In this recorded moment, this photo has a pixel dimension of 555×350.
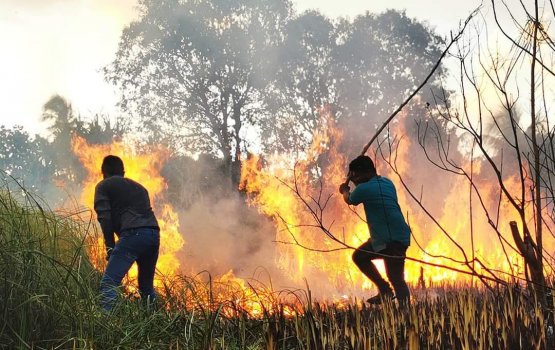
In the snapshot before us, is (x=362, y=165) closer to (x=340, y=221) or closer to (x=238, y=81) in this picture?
(x=340, y=221)

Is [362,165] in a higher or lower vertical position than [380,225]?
higher

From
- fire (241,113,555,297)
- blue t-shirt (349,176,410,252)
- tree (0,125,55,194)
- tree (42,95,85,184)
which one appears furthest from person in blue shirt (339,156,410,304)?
tree (0,125,55,194)

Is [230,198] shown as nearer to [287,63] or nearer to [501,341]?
[287,63]

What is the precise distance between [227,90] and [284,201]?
946 cm

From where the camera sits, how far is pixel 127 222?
18.7ft

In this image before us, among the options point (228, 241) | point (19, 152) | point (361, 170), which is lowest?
point (361, 170)

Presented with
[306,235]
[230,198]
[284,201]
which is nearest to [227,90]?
[230,198]

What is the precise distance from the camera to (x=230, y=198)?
24.7 m

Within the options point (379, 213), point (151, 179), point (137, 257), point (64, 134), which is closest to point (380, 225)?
point (379, 213)

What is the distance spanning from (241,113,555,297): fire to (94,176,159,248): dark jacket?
5463 millimetres

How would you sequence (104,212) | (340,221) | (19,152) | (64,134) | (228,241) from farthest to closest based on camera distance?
(19,152) < (64,134) < (340,221) < (228,241) < (104,212)

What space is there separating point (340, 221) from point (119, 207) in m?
15.5

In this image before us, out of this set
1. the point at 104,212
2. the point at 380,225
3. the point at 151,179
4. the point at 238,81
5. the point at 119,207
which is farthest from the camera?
the point at 238,81

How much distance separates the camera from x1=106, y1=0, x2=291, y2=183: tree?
27578mm
